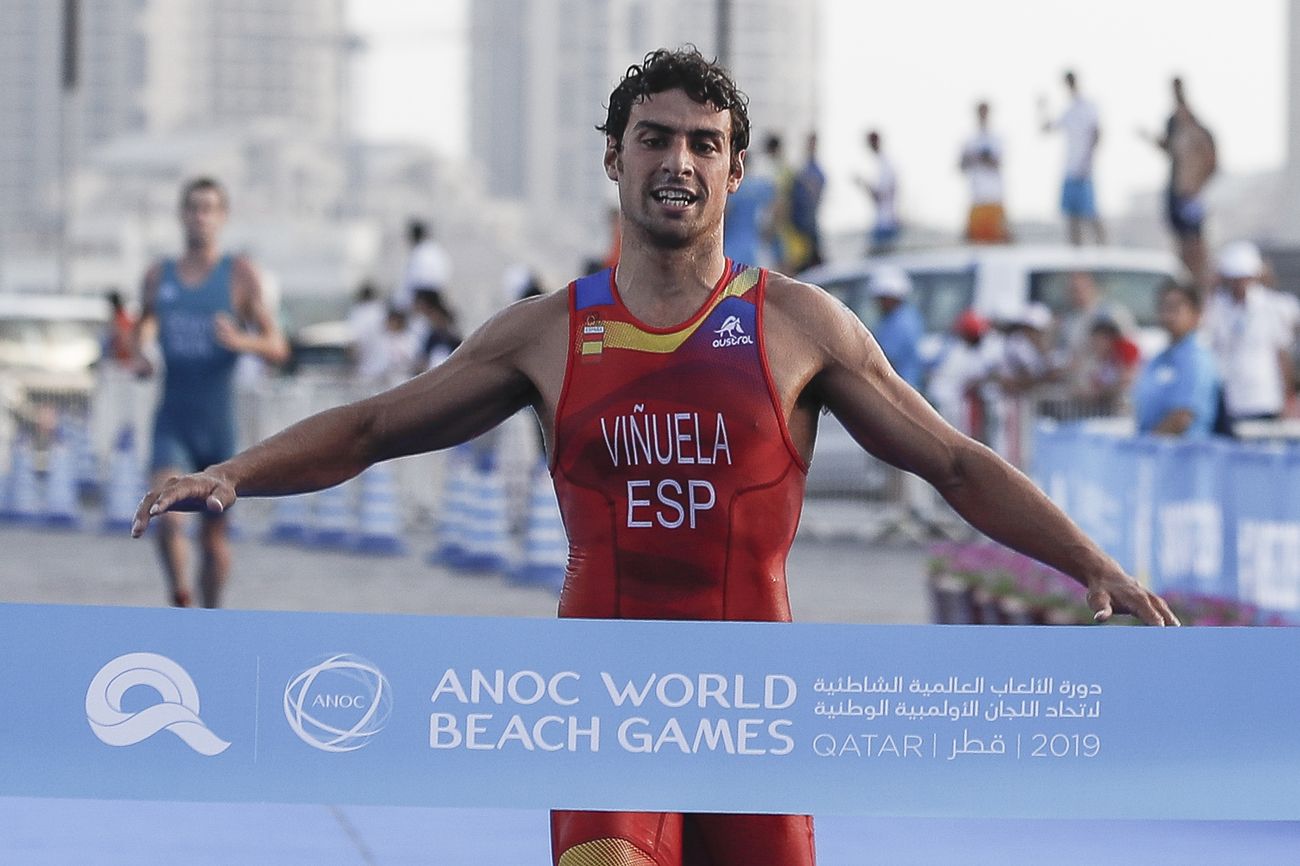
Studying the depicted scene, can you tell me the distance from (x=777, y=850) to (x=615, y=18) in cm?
18596

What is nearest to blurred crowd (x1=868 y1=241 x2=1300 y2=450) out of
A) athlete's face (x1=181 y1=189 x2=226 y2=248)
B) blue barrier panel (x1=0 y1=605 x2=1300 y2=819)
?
athlete's face (x1=181 y1=189 x2=226 y2=248)

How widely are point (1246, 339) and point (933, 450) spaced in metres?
9.98

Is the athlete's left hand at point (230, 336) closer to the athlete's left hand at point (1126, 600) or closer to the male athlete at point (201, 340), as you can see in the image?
the male athlete at point (201, 340)

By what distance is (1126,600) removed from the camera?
4.16 metres

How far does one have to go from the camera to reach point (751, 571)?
4328 mm

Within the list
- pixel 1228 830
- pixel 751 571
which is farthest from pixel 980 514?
pixel 1228 830

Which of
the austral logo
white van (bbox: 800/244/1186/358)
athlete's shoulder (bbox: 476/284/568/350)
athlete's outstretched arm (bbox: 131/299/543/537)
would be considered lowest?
athlete's outstretched arm (bbox: 131/299/543/537)

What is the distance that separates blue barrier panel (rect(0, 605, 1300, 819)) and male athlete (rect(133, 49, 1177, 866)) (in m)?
0.25

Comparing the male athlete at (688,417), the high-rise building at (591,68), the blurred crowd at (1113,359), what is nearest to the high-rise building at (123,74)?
the high-rise building at (591,68)

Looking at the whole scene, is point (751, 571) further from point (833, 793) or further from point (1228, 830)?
point (1228, 830)

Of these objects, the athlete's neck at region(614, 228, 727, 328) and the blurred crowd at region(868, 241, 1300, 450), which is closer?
the athlete's neck at region(614, 228, 727, 328)

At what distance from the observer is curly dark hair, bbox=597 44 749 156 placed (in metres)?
4.31

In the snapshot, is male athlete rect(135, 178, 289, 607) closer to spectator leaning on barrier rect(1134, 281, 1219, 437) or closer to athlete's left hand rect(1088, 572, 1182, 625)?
spectator leaning on barrier rect(1134, 281, 1219, 437)

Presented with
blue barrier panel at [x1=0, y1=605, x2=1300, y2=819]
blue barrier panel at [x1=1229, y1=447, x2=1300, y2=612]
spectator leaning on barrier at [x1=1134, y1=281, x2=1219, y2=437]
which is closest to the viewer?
blue barrier panel at [x1=0, y1=605, x2=1300, y2=819]
